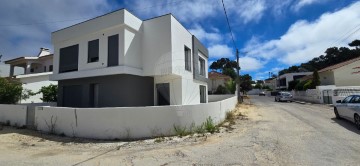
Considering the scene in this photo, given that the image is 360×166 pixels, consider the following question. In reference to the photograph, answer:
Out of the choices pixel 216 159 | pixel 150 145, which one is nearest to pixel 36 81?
pixel 150 145

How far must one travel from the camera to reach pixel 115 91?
13016 mm

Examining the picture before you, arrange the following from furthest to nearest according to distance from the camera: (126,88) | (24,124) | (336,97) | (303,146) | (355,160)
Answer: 1. (336,97)
2. (126,88)
3. (24,124)
4. (303,146)
5. (355,160)

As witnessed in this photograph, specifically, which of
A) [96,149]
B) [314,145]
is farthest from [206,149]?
[96,149]

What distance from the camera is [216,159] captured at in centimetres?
578

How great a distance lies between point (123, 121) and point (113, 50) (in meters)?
6.20

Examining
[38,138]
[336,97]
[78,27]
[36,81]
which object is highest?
[78,27]

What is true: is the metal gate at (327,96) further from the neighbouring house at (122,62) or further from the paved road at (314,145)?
the neighbouring house at (122,62)

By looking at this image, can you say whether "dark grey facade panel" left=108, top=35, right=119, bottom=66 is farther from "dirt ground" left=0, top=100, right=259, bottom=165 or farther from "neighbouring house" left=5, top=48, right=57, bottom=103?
"neighbouring house" left=5, top=48, right=57, bottom=103

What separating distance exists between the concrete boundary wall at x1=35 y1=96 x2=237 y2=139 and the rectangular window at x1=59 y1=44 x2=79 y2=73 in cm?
657

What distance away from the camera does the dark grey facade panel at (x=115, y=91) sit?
42.2 feet

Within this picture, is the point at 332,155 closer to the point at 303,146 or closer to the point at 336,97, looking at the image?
the point at 303,146

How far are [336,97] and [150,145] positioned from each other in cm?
2227

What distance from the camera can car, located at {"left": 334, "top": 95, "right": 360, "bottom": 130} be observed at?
30.4 feet

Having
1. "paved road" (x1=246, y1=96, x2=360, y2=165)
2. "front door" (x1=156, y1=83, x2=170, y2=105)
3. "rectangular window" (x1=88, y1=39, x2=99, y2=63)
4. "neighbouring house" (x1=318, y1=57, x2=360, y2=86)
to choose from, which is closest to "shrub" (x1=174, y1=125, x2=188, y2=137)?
"paved road" (x1=246, y1=96, x2=360, y2=165)
